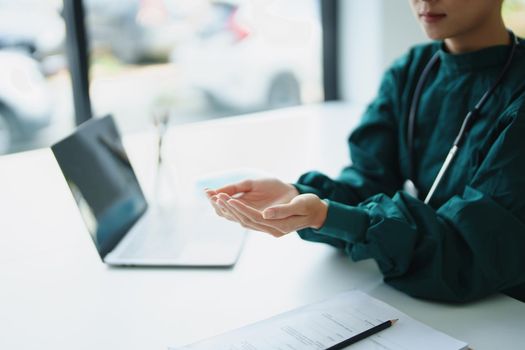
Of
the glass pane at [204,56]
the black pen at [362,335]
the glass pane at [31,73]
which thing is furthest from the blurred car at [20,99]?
the black pen at [362,335]

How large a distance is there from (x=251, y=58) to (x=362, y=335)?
2.16 m

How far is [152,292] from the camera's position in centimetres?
99

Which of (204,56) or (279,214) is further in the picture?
(204,56)

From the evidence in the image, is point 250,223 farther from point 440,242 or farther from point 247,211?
point 440,242

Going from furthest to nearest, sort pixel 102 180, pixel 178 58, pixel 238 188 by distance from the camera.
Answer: pixel 178 58 → pixel 102 180 → pixel 238 188

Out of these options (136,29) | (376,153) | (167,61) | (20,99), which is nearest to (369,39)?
(167,61)

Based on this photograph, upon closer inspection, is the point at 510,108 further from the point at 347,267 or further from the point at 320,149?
the point at 320,149

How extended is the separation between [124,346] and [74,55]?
1336 mm

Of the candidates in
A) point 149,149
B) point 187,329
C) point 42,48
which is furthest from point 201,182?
point 42,48

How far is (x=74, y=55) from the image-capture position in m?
1.92

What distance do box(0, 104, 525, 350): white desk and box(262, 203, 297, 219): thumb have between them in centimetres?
16

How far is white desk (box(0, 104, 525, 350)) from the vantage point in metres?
0.86

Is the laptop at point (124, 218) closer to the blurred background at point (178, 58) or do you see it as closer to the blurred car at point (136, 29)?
the blurred background at point (178, 58)

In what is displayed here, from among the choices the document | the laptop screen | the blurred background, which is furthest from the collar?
the blurred background
